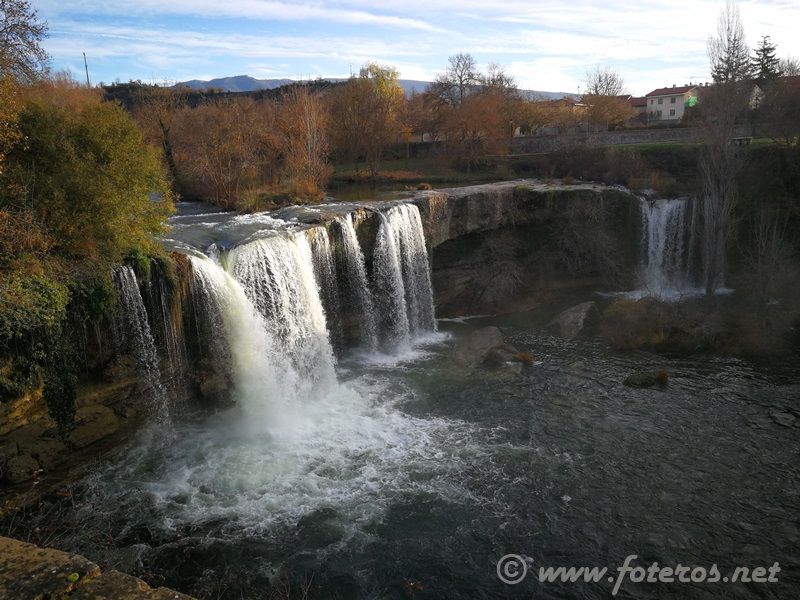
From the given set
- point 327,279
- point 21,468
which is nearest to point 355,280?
point 327,279

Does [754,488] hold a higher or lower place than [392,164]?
lower

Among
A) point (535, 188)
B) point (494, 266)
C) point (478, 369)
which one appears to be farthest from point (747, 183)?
point (478, 369)

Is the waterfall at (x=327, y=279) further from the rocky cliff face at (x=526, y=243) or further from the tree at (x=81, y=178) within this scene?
the rocky cliff face at (x=526, y=243)

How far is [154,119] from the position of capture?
105ft

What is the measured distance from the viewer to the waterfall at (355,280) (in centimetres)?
1797

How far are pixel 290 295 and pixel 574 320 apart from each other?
10534 mm

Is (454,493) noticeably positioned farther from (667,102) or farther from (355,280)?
(667,102)

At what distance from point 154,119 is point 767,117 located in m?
32.2

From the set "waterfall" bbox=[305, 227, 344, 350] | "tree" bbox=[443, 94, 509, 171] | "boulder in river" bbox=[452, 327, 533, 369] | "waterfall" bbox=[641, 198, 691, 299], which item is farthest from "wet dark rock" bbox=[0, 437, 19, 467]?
"tree" bbox=[443, 94, 509, 171]

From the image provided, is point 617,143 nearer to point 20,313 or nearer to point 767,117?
point 767,117

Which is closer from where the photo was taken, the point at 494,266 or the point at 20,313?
the point at 20,313

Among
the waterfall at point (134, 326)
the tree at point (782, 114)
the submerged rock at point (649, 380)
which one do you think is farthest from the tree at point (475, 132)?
the waterfall at point (134, 326)

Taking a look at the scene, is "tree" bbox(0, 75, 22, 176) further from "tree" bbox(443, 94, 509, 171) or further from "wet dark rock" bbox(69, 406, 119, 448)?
"tree" bbox(443, 94, 509, 171)

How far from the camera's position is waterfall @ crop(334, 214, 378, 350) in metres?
18.0
